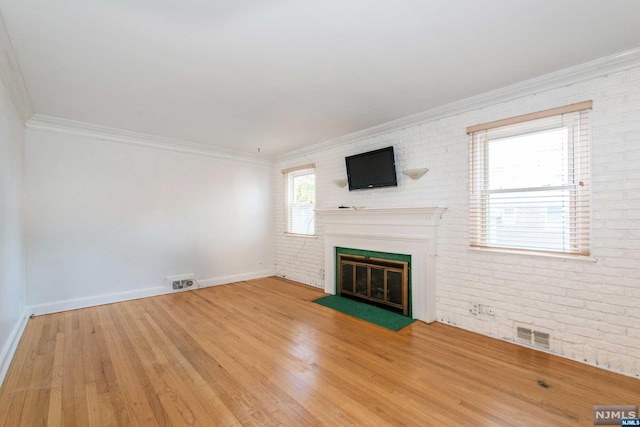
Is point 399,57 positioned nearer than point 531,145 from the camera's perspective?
Yes

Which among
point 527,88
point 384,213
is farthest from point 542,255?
point 384,213

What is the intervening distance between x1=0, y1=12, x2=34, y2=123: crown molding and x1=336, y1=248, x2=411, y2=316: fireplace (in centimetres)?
405

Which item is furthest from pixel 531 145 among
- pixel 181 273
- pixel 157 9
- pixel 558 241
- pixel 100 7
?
pixel 181 273

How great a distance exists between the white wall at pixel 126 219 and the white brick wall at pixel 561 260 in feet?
10.9

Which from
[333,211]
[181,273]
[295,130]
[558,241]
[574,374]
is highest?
[295,130]

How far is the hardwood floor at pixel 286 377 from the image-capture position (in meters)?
1.78

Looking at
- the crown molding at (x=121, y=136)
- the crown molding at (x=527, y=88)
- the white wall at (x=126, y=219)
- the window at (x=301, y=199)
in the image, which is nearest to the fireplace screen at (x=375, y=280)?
the window at (x=301, y=199)

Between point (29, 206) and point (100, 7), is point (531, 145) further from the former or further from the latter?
point (29, 206)

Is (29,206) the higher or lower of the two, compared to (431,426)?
higher

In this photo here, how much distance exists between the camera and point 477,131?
10.1 ft

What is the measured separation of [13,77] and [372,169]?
153 inches

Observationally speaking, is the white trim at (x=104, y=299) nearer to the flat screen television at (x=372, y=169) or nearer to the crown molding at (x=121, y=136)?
the crown molding at (x=121, y=136)

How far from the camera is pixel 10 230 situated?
2.73 metres

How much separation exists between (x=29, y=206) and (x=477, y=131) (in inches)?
219
